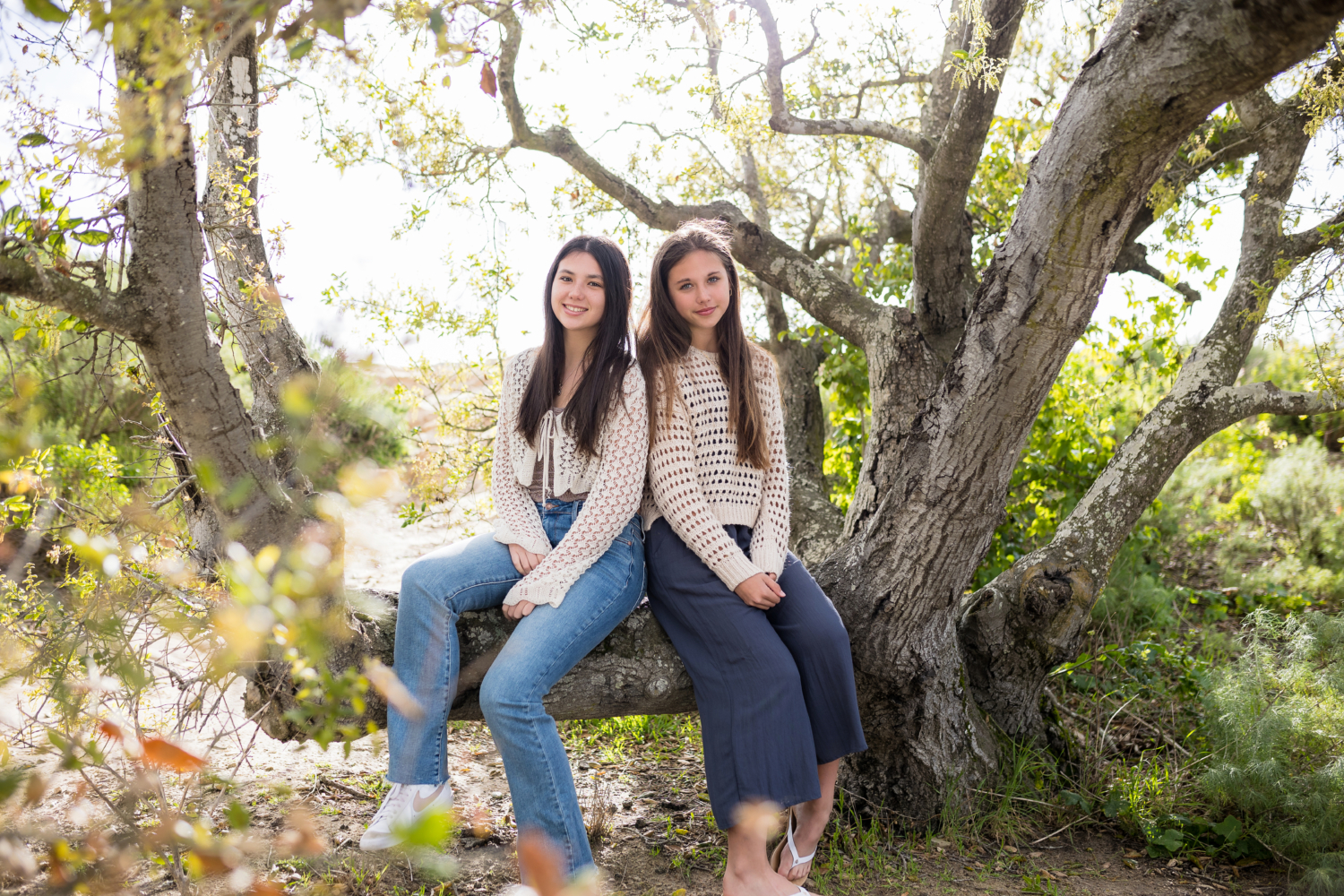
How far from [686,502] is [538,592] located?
49cm

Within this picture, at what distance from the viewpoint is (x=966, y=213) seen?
→ 3.95 m

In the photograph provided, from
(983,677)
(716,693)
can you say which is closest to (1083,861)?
(983,677)

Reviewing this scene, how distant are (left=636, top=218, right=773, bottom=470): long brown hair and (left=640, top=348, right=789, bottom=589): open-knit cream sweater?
0.08ft

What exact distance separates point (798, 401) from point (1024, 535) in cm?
152

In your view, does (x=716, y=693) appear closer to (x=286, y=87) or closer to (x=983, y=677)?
(x=983, y=677)

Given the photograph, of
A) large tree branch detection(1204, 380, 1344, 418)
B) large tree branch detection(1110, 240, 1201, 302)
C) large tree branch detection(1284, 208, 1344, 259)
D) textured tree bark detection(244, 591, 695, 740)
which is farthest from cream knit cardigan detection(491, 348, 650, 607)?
large tree branch detection(1110, 240, 1201, 302)

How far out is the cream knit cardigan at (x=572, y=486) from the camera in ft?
7.79

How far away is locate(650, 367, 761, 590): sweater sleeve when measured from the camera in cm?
247

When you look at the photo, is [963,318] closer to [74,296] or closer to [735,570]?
[735,570]

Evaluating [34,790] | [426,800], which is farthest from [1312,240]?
[34,790]

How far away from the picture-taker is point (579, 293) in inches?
106

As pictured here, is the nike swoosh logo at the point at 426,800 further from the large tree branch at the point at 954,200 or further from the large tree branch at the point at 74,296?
the large tree branch at the point at 954,200

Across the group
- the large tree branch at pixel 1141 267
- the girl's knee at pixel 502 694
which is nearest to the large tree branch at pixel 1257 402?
the large tree branch at pixel 1141 267

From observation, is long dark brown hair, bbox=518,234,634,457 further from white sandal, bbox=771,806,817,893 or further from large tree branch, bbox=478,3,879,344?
large tree branch, bbox=478,3,879,344
